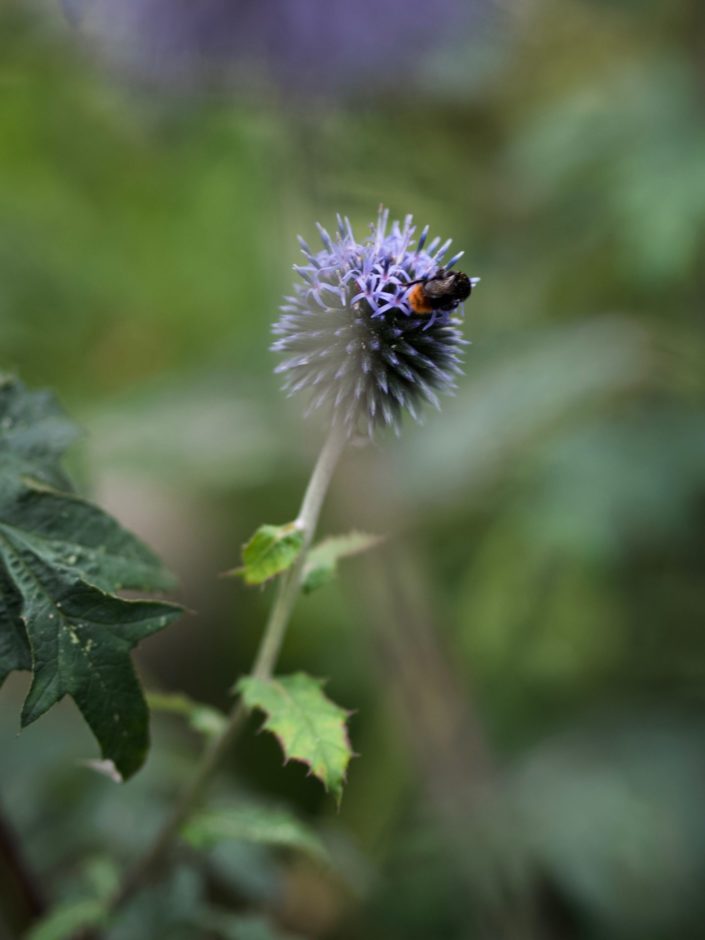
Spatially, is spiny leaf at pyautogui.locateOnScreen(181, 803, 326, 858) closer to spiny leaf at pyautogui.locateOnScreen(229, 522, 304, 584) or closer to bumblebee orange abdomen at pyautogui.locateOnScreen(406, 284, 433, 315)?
spiny leaf at pyautogui.locateOnScreen(229, 522, 304, 584)

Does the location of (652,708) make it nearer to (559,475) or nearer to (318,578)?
(559,475)

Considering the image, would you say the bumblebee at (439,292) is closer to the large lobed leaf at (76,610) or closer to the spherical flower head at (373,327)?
the spherical flower head at (373,327)

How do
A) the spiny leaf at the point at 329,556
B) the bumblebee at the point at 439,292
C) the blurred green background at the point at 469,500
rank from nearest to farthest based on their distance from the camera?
the bumblebee at the point at 439,292 → the spiny leaf at the point at 329,556 → the blurred green background at the point at 469,500

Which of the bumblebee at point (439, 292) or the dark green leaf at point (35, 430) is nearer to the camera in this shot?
the bumblebee at point (439, 292)

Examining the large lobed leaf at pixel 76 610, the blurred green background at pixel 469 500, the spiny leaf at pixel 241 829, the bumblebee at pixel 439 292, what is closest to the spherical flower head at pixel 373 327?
the bumblebee at pixel 439 292

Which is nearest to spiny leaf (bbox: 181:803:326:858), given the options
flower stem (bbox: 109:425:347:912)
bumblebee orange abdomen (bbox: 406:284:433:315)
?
flower stem (bbox: 109:425:347:912)

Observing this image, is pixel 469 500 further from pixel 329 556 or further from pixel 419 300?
pixel 419 300

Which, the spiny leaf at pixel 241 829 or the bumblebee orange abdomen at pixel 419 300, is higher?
the bumblebee orange abdomen at pixel 419 300
